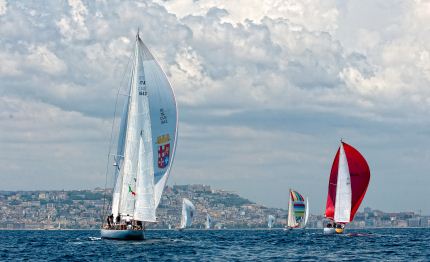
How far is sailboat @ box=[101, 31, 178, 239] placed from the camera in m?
76.9

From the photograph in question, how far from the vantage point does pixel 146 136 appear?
3066 inches

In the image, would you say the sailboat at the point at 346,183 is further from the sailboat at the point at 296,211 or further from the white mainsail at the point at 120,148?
the sailboat at the point at 296,211

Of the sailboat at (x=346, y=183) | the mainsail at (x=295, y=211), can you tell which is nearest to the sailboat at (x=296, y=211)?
the mainsail at (x=295, y=211)

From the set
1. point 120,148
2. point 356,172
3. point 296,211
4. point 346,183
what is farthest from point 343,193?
point 296,211

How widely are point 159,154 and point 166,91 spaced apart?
16.6ft

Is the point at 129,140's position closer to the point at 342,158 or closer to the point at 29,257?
the point at 29,257

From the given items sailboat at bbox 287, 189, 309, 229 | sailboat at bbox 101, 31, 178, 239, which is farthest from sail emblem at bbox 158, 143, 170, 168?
sailboat at bbox 287, 189, 309, 229

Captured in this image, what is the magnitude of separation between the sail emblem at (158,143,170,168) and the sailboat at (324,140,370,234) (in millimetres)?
37460

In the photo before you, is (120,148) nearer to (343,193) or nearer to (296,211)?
(343,193)

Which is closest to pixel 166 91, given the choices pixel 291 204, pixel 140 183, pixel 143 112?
pixel 143 112

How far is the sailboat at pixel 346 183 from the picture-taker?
4338 inches

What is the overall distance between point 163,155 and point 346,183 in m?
39.2

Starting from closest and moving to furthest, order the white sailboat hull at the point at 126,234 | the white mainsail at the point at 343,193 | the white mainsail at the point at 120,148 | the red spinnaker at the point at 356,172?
the white sailboat hull at the point at 126,234
the white mainsail at the point at 120,148
the red spinnaker at the point at 356,172
the white mainsail at the point at 343,193

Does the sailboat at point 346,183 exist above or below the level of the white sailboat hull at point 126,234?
above
